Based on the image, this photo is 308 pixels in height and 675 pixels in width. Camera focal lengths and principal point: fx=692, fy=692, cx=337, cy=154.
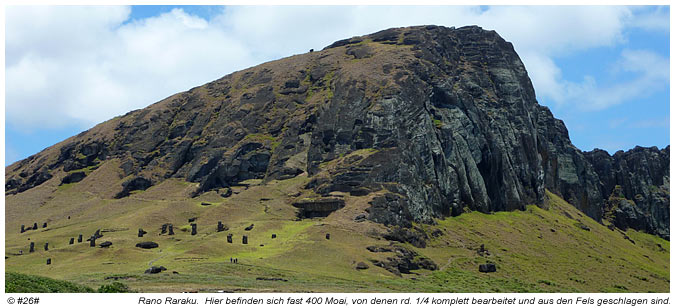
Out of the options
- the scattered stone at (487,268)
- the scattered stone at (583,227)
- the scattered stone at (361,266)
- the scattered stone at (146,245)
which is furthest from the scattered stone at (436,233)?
the scattered stone at (146,245)

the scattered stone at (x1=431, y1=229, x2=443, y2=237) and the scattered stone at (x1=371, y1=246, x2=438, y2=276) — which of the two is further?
the scattered stone at (x1=431, y1=229, x2=443, y2=237)

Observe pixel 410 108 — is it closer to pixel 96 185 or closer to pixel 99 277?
pixel 96 185

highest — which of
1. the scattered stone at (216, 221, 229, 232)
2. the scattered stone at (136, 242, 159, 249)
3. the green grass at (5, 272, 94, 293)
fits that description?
the scattered stone at (216, 221, 229, 232)

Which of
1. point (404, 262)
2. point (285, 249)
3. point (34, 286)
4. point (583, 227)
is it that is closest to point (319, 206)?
point (285, 249)

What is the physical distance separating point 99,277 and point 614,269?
103 m

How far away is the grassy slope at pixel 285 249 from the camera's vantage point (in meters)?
91.5

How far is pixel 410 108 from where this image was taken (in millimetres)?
180125

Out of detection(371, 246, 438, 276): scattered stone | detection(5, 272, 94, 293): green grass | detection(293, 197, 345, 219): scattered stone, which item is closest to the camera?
detection(5, 272, 94, 293): green grass

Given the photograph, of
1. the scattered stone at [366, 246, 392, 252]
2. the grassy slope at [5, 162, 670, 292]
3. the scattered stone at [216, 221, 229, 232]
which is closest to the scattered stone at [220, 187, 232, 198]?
the grassy slope at [5, 162, 670, 292]

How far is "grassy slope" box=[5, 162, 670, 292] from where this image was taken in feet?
300

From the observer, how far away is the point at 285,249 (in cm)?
11369

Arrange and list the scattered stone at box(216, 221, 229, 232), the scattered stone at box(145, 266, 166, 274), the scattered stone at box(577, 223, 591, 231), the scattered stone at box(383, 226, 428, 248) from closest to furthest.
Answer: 1. the scattered stone at box(145, 266, 166, 274)
2. the scattered stone at box(383, 226, 428, 248)
3. the scattered stone at box(216, 221, 229, 232)
4. the scattered stone at box(577, 223, 591, 231)

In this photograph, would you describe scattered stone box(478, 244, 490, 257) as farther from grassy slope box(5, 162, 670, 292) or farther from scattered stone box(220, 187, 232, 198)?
scattered stone box(220, 187, 232, 198)

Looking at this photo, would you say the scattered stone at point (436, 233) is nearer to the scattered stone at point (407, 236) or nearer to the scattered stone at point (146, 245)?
the scattered stone at point (407, 236)
